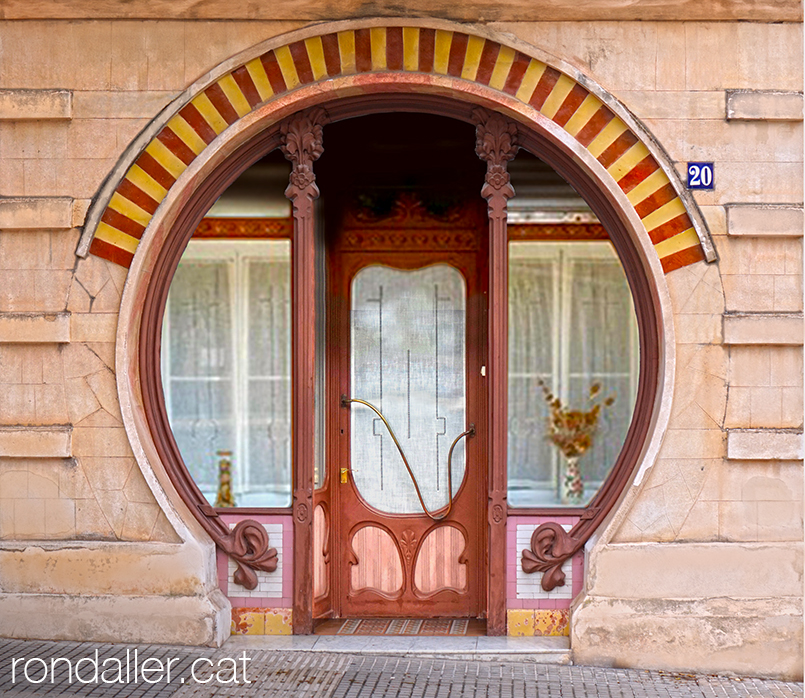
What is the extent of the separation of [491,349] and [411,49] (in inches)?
74.0

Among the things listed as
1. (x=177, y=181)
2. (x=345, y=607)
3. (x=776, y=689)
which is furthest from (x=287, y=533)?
(x=776, y=689)

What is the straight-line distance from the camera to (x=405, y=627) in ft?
23.2

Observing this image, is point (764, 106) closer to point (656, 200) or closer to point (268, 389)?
point (656, 200)

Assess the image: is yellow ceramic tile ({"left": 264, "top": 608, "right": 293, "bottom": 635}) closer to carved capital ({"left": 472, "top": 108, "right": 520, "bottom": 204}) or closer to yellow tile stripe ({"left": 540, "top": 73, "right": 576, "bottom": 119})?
carved capital ({"left": 472, "top": 108, "right": 520, "bottom": 204})

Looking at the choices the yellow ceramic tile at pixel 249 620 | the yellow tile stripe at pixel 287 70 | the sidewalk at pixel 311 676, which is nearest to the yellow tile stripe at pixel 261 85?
the yellow tile stripe at pixel 287 70

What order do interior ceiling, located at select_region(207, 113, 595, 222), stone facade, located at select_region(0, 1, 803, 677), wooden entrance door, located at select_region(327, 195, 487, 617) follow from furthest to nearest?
1. interior ceiling, located at select_region(207, 113, 595, 222)
2. wooden entrance door, located at select_region(327, 195, 487, 617)
3. stone facade, located at select_region(0, 1, 803, 677)

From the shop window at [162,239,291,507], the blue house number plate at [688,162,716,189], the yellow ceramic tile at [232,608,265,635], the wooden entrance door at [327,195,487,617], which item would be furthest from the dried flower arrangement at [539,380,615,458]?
the yellow ceramic tile at [232,608,265,635]

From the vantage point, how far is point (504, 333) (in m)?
6.66

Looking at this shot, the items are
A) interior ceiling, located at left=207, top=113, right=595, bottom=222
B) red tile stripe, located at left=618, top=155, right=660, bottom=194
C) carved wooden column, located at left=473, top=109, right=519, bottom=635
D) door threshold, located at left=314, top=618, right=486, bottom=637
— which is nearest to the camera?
red tile stripe, located at left=618, top=155, right=660, bottom=194

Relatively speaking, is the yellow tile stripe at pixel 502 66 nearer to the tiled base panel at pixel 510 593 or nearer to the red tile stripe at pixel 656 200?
the red tile stripe at pixel 656 200

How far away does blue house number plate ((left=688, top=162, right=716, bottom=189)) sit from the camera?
643cm

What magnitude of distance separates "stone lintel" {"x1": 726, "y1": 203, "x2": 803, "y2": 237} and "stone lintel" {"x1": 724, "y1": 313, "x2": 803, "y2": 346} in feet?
1.62

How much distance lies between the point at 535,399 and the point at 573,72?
4477 millimetres

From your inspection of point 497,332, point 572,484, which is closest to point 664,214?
point 497,332
